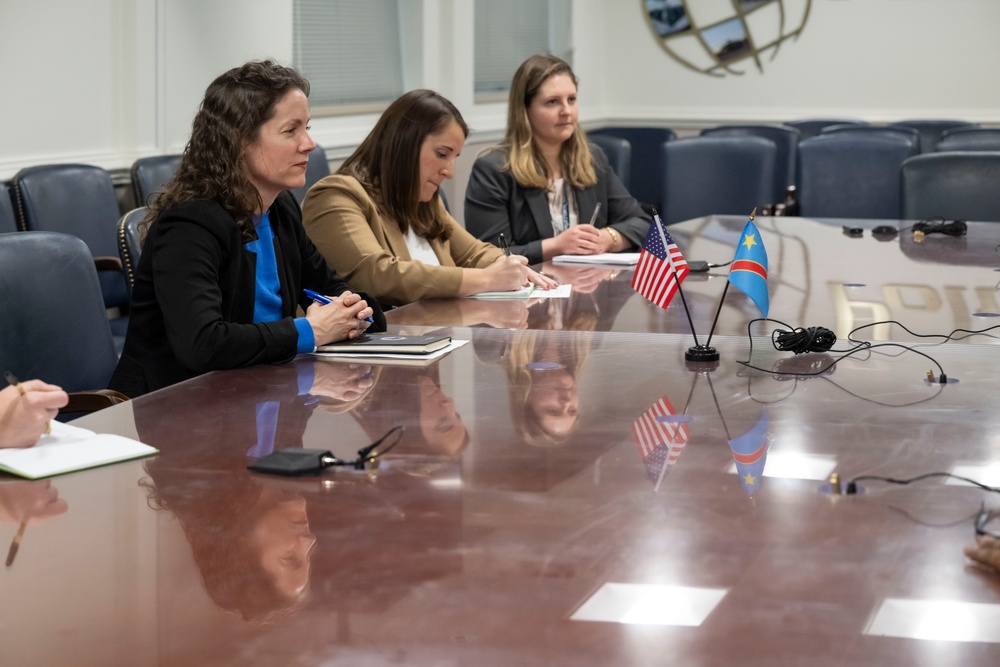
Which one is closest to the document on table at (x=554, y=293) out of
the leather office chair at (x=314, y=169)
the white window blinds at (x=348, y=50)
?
the leather office chair at (x=314, y=169)

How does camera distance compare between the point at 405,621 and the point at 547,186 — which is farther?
the point at 547,186

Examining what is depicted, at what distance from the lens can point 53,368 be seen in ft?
8.32

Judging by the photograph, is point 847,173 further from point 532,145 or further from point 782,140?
point 532,145

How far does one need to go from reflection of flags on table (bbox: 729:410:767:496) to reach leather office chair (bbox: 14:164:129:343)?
278 centimetres

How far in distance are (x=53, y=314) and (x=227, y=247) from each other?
1.36 ft

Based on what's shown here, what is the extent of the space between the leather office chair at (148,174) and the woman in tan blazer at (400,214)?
1.51 metres

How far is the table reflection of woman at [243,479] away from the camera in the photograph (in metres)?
1.25

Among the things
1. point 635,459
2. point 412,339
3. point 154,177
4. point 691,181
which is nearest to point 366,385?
point 412,339

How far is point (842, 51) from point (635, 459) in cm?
763

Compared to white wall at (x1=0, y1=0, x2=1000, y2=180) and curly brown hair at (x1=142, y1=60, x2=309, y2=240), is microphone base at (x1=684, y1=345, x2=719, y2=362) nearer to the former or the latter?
curly brown hair at (x1=142, y1=60, x2=309, y2=240)

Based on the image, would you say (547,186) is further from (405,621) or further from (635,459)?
(405,621)

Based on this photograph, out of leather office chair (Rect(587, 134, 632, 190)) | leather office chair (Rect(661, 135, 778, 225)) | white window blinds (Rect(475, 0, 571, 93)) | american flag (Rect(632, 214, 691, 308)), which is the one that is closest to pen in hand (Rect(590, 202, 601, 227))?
leather office chair (Rect(661, 135, 778, 225))

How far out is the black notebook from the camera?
2.40 metres

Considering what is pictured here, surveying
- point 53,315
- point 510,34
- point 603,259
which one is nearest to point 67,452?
point 53,315
